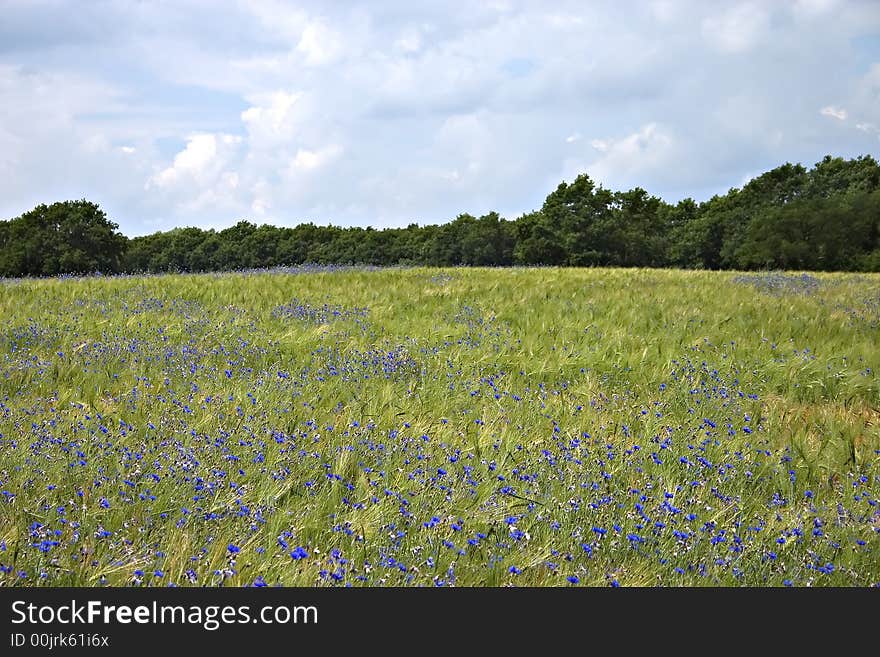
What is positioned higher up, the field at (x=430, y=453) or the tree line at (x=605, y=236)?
the tree line at (x=605, y=236)

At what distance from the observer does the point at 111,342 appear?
7.10m

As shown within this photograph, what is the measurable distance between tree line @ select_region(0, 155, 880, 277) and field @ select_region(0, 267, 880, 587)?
27555 mm

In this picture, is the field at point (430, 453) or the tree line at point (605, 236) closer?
the field at point (430, 453)

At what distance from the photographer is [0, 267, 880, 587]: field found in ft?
9.53

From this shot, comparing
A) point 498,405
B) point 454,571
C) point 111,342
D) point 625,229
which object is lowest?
point 454,571

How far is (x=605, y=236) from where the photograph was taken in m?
47.0

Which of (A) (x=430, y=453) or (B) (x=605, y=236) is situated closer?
(A) (x=430, y=453)

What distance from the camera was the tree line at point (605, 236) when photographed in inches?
1717

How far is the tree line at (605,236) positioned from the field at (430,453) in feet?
90.4

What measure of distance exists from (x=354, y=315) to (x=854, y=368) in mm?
5985

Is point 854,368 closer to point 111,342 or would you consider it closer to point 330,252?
point 111,342

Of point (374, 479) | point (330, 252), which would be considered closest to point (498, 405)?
point (374, 479)

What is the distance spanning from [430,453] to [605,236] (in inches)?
1775

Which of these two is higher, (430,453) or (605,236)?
(605,236)
